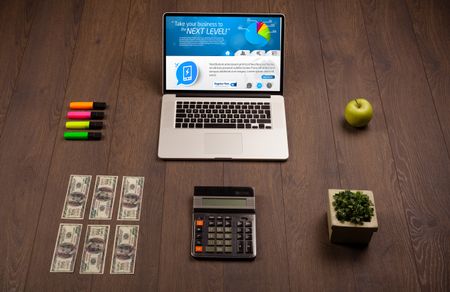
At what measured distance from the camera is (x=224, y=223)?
1.33m

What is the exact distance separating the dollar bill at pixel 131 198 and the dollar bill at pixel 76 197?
104mm

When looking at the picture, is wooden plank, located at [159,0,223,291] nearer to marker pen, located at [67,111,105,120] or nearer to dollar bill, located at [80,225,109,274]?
dollar bill, located at [80,225,109,274]

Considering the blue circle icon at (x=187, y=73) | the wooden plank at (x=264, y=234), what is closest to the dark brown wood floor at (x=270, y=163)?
the wooden plank at (x=264, y=234)

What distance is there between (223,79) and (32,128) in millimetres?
622

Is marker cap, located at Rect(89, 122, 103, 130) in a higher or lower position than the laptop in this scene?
lower

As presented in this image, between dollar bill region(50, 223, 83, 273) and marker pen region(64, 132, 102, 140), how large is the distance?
0.96 feet

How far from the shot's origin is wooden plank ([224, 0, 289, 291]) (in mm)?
1273

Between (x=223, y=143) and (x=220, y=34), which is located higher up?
(x=220, y=34)

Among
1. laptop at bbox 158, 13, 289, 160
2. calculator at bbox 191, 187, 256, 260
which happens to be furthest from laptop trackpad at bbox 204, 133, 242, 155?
calculator at bbox 191, 187, 256, 260

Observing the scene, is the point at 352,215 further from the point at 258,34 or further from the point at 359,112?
the point at 258,34

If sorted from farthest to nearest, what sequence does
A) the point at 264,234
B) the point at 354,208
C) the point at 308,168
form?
the point at 308,168, the point at 264,234, the point at 354,208

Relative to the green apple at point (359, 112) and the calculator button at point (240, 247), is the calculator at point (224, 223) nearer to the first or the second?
the calculator button at point (240, 247)

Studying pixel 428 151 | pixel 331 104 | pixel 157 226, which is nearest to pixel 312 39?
pixel 331 104

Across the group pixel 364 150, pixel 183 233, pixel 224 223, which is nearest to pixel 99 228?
pixel 183 233
